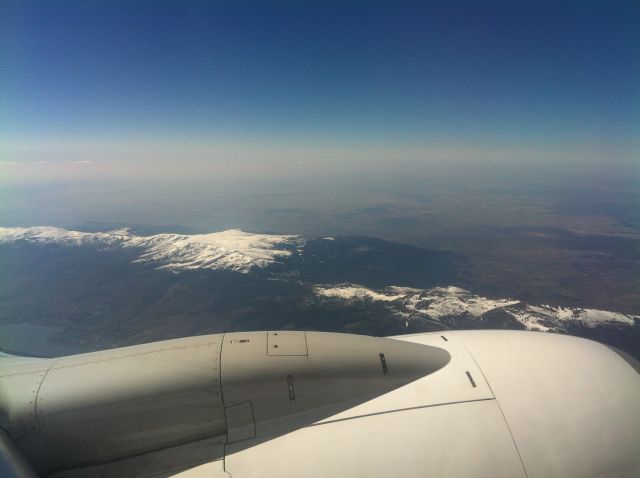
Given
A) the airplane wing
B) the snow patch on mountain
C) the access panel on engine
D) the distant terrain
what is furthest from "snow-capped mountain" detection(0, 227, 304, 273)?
the airplane wing

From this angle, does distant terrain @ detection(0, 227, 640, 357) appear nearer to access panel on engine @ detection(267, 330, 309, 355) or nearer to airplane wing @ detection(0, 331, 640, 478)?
airplane wing @ detection(0, 331, 640, 478)

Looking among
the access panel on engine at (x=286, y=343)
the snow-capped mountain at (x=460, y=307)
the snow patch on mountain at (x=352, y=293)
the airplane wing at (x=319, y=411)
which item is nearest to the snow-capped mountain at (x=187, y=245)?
the snow patch on mountain at (x=352, y=293)

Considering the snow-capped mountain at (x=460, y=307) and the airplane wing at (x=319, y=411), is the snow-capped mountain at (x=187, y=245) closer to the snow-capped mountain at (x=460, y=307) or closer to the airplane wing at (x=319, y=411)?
the snow-capped mountain at (x=460, y=307)

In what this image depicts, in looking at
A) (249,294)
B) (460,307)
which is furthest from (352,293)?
(249,294)

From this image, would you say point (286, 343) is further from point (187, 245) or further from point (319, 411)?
point (187, 245)

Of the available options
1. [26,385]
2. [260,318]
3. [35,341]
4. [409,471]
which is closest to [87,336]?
[35,341]

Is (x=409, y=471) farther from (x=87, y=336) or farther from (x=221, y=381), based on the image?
(x=87, y=336)

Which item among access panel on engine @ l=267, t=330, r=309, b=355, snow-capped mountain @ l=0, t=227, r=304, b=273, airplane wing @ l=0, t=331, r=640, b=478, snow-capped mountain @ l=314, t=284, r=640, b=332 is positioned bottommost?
snow-capped mountain @ l=0, t=227, r=304, b=273
